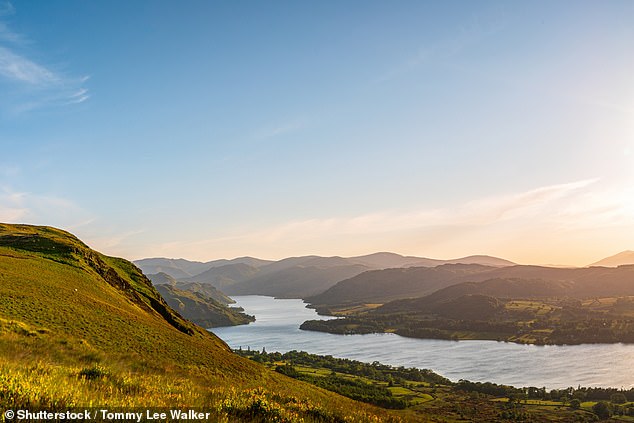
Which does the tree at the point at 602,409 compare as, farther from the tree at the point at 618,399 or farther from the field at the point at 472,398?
the tree at the point at 618,399

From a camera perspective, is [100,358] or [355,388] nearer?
[100,358]

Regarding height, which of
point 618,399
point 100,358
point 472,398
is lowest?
point 618,399

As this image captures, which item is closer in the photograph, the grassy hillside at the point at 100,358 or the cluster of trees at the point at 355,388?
the grassy hillside at the point at 100,358

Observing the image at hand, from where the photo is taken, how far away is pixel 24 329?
80.7 ft

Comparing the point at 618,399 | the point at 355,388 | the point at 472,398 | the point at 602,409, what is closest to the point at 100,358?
the point at 355,388

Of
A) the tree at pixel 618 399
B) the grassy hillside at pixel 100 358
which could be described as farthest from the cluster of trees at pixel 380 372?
the grassy hillside at pixel 100 358

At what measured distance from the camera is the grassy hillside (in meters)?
11.3

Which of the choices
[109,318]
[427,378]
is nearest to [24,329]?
[109,318]

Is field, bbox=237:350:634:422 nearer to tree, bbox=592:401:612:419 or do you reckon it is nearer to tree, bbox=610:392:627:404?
tree, bbox=610:392:627:404

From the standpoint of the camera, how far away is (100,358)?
2111 centimetres

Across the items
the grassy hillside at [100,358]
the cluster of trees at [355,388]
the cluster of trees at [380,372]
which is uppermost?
the grassy hillside at [100,358]

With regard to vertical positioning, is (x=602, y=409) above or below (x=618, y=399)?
below

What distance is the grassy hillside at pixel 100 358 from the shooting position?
11.3 meters

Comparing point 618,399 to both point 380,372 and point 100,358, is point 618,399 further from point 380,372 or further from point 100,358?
point 100,358
